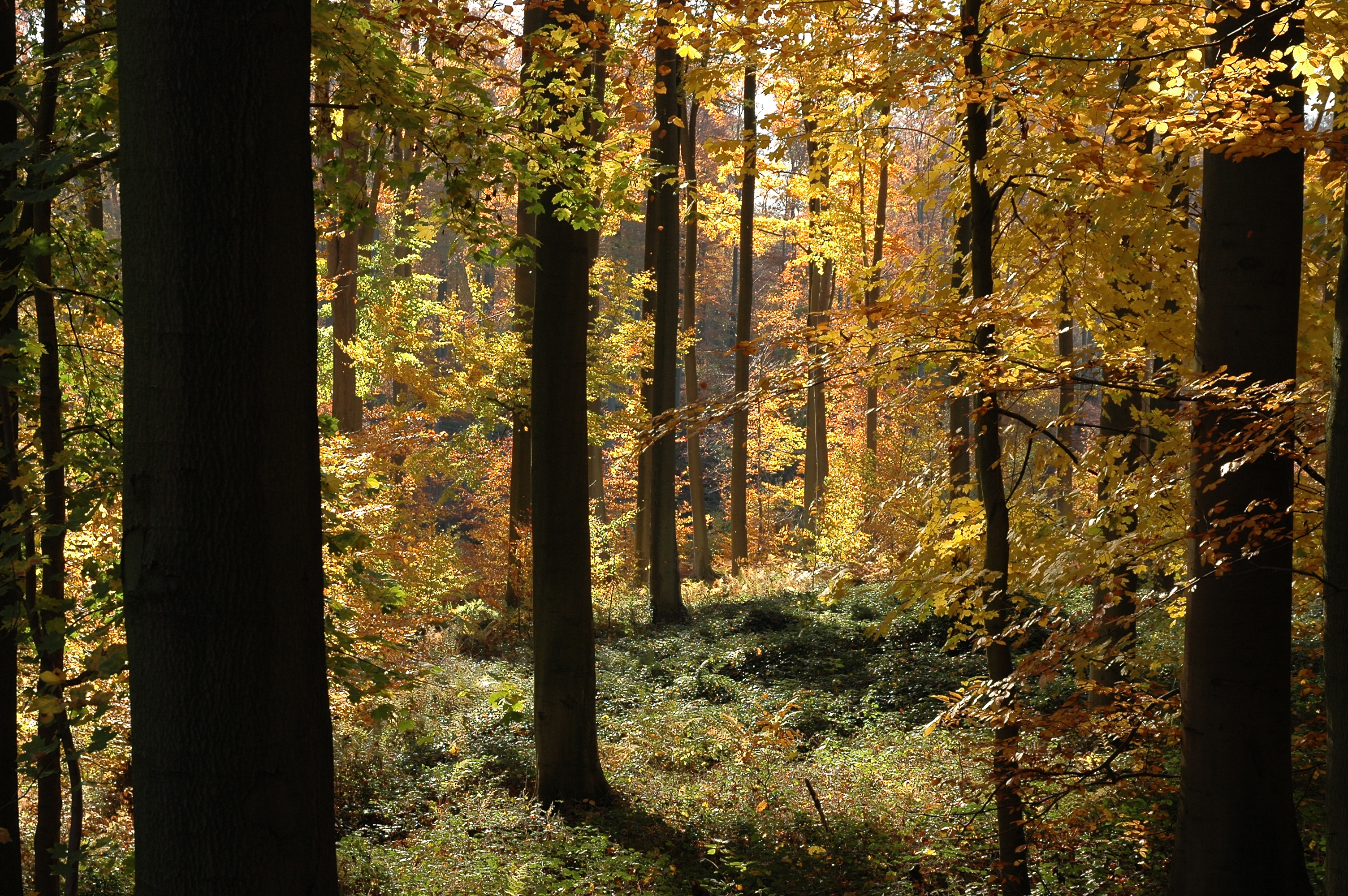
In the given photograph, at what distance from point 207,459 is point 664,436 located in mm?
3958

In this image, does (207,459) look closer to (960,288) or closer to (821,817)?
(960,288)

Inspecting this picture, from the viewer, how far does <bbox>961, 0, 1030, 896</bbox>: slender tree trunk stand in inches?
174

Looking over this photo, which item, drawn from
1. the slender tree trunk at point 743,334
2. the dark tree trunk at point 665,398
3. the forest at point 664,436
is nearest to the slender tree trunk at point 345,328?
the dark tree trunk at point 665,398

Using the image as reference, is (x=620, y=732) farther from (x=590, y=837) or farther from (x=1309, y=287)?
(x=1309, y=287)

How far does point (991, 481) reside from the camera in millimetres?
4703

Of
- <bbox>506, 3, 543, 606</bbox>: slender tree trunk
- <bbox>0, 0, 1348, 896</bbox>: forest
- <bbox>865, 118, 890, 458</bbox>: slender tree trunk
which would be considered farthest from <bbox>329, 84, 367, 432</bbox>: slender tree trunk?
<bbox>865, 118, 890, 458</bbox>: slender tree trunk

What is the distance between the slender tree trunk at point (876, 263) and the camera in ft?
16.2

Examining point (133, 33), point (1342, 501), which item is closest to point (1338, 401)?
point (1342, 501)

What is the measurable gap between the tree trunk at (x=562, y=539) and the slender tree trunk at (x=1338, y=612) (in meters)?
4.97

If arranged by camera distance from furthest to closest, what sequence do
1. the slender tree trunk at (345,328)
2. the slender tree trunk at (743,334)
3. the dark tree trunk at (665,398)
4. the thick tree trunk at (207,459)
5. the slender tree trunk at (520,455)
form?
the slender tree trunk at (743,334)
the slender tree trunk at (520,455)
the slender tree trunk at (345,328)
the dark tree trunk at (665,398)
the thick tree trunk at (207,459)

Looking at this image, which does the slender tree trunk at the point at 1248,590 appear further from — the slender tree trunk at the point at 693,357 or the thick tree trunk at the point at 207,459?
the slender tree trunk at the point at 693,357

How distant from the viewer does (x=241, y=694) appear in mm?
2006

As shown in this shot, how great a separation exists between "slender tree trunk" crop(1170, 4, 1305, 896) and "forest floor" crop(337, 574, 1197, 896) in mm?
996

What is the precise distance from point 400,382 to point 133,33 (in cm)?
1774
